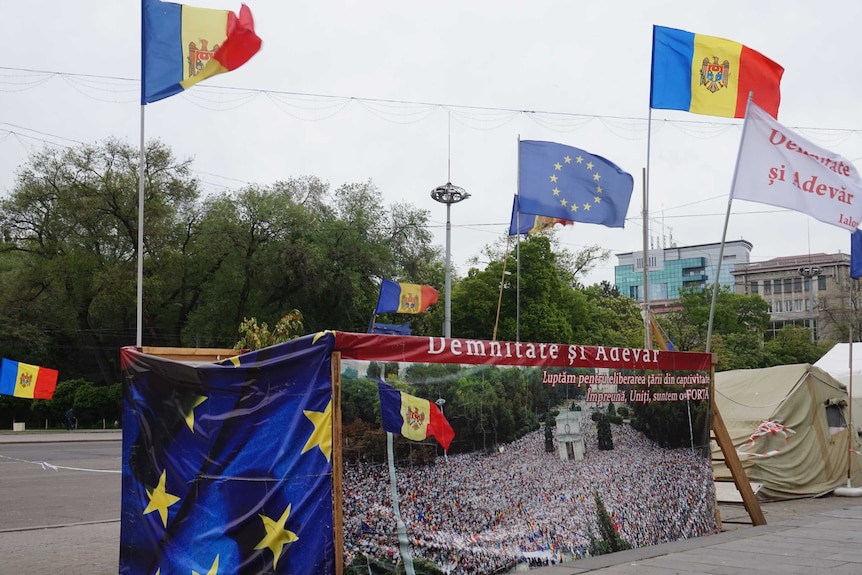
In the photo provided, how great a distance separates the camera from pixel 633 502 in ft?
33.6

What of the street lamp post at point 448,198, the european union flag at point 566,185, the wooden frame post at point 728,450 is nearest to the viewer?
the wooden frame post at point 728,450

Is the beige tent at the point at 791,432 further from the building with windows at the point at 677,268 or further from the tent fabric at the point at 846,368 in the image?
the building with windows at the point at 677,268

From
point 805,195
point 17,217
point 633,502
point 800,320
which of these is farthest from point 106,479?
point 800,320

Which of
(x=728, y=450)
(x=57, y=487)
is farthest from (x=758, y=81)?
(x=57, y=487)

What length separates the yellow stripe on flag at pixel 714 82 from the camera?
13.6 m

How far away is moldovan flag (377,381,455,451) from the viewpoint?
7637mm

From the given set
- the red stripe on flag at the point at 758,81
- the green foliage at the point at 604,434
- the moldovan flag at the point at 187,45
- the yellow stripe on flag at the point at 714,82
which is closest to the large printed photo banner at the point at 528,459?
the green foliage at the point at 604,434

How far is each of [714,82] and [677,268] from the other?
479ft

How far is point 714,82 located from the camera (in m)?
13.6

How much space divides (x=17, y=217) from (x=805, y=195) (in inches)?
1800

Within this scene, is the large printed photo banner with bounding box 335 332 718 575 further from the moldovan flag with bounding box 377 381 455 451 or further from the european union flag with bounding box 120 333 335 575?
the european union flag with bounding box 120 333 335 575

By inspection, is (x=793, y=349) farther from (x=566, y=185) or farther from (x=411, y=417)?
(x=411, y=417)

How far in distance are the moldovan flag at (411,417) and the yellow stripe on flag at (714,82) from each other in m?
8.07

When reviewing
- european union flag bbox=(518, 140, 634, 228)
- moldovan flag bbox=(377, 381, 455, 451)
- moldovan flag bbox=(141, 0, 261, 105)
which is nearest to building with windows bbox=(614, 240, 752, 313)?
european union flag bbox=(518, 140, 634, 228)
